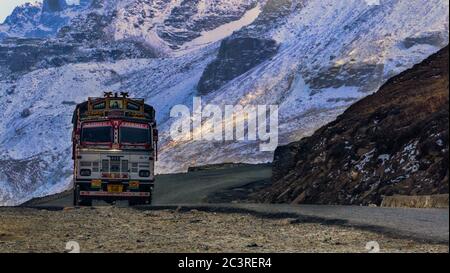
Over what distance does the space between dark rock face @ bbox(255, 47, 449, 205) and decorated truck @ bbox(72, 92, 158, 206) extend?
6921 millimetres

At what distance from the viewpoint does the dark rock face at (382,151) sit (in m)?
26.3

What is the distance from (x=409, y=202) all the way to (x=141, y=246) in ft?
40.2

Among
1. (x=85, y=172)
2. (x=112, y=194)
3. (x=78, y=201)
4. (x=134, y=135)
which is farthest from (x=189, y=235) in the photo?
(x=78, y=201)

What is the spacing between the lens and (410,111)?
32188mm

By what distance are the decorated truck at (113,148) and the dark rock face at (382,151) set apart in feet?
22.7

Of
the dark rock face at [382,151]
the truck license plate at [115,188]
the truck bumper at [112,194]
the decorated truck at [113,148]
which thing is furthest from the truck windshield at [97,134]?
the dark rock face at [382,151]

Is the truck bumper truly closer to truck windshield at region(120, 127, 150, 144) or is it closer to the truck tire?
the truck tire

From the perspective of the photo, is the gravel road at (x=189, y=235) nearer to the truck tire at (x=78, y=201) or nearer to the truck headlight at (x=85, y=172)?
the truck headlight at (x=85, y=172)

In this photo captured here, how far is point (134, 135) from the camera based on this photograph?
29.7 m

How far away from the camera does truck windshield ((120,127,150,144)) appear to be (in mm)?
29562

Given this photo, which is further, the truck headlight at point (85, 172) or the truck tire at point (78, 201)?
the truck tire at point (78, 201)

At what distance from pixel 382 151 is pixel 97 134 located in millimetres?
10424

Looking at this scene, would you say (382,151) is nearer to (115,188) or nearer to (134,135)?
(134,135)
